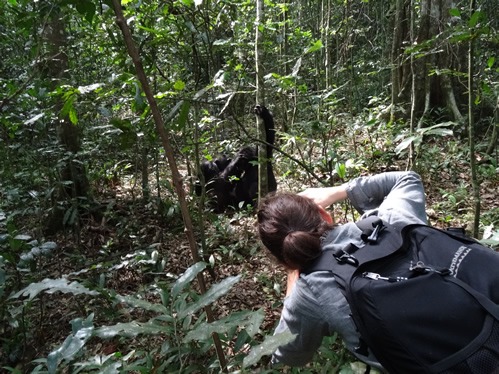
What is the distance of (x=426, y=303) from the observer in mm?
1116

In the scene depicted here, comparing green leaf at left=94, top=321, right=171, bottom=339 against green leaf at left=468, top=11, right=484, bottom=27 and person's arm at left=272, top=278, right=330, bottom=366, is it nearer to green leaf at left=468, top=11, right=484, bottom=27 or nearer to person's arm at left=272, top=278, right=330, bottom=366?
person's arm at left=272, top=278, right=330, bottom=366

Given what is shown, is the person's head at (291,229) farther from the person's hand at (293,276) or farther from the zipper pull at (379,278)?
the zipper pull at (379,278)

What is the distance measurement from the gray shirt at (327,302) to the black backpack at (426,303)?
67mm

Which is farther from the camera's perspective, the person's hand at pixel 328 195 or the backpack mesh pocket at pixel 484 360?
the person's hand at pixel 328 195

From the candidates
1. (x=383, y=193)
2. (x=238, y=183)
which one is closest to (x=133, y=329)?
(x=383, y=193)

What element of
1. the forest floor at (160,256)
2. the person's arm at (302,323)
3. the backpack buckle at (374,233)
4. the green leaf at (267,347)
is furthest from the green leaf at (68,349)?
the forest floor at (160,256)

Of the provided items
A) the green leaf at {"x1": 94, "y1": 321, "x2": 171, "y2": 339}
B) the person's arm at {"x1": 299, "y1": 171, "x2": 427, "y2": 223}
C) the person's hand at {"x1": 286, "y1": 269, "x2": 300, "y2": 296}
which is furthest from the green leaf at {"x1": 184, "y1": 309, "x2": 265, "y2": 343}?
the person's arm at {"x1": 299, "y1": 171, "x2": 427, "y2": 223}

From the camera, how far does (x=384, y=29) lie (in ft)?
32.4

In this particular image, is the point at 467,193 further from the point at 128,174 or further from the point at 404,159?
the point at 128,174

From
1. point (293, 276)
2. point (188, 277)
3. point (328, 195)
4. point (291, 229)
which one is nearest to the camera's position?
point (188, 277)

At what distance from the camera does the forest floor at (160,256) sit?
274 cm

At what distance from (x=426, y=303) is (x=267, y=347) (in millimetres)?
521

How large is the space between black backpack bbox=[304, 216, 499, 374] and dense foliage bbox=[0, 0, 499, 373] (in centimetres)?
33

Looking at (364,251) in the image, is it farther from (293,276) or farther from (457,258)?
(293,276)
